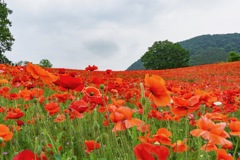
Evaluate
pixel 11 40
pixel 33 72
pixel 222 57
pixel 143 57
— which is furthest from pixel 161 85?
pixel 222 57

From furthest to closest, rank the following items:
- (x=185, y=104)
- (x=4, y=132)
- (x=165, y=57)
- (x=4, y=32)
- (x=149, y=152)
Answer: (x=165, y=57), (x=4, y=32), (x=185, y=104), (x=4, y=132), (x=149, y=152)

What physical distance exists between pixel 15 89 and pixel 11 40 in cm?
2308

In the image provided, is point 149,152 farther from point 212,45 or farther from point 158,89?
point 212,45

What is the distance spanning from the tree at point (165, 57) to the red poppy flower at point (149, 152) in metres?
42.5

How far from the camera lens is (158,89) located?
1446 mm

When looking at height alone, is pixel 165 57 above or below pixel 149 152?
above

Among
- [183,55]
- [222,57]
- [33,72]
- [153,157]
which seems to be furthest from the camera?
[222,57]

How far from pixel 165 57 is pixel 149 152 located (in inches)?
1725

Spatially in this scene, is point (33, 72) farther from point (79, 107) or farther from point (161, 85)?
point (161, 85)

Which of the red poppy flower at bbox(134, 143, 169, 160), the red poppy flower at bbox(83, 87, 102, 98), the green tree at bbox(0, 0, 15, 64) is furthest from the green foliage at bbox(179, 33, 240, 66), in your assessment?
the red poppy flower at bbox(134, 143, 169, 160)

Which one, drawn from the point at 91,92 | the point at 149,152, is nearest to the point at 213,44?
the point at 91,92

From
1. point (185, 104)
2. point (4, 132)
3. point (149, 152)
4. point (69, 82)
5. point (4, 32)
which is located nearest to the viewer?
point (149, 152)

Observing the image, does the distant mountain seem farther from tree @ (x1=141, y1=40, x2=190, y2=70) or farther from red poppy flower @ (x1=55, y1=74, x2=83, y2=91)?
red poppy flower @ (x1=55, y1=74, x2=83, y2=91)

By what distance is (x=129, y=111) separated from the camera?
4.46ft
